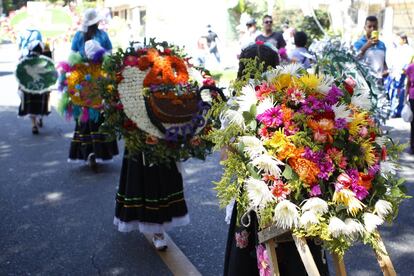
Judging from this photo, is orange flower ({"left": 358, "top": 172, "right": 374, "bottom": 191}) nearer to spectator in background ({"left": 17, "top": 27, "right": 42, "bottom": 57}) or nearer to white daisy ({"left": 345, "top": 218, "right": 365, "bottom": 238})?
white daisy ({"left": 345, "top": 218, "right": 365, "bottom": 238})

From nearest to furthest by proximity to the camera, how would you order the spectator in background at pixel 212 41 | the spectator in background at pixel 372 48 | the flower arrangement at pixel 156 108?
1. the flower arrangement at pixel 156 108
2. the spectator in background at pixel 372 48
3. the spectator in background at pixel 212 41

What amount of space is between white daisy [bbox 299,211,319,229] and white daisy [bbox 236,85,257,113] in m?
0.56

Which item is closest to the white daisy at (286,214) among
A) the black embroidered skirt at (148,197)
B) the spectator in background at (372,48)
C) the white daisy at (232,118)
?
the white daisy at (232,118)

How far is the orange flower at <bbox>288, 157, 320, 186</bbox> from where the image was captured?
2.30 m

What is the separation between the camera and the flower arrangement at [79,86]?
600cm

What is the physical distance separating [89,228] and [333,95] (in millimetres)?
3157

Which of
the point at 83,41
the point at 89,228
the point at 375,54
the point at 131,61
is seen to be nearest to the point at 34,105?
the point at 83,41

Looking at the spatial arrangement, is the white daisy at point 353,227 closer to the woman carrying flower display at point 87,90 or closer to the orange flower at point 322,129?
the orange flower at point 322,129

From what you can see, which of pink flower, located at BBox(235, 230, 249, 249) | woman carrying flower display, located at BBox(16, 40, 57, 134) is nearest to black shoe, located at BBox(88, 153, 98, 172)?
woman carrying flower display, located at BBox(16, 40, 57, 134)

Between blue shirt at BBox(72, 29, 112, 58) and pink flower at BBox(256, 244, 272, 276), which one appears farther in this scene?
blue shirt at BBox(72, 29, 112, 58)

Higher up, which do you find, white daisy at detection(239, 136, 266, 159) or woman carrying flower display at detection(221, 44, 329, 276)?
white daisy at detection(239, 136, 266, 159)

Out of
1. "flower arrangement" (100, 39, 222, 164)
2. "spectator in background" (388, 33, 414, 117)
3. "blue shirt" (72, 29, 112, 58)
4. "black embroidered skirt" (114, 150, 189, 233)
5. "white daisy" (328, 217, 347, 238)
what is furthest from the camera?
"spectator in background" (388, 33, 414, 117)

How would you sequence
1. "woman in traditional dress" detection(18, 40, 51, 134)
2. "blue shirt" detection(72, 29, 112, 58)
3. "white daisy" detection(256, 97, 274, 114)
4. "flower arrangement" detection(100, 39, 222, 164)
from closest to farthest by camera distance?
"white daisy" detection(256, 97, 274, 114)
"flower arrangement" detection(100, 39, 222, 164)
"blue shirt" detection(72, 29, 112, 58)
"woman in traditional dress" detection(18, 40, 51, 134)

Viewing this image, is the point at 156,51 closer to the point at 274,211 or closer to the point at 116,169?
the point at 274,211
